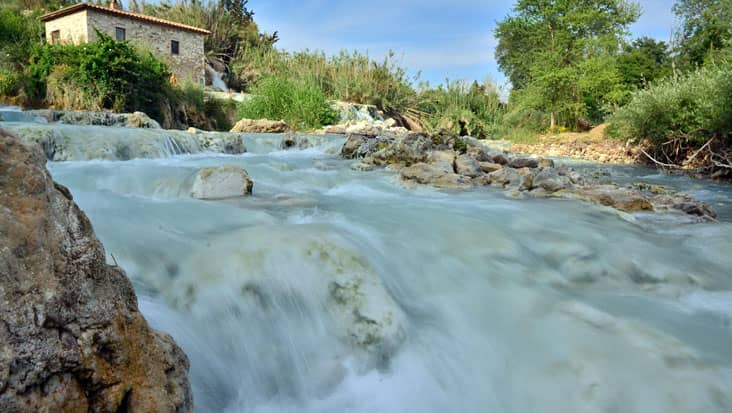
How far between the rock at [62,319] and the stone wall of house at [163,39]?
21420 mm

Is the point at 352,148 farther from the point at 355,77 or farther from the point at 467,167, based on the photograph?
the point at 355,77

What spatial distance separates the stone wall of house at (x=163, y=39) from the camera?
69.1ft

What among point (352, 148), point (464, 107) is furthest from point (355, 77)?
point (352, 148)

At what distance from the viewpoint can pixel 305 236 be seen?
7.73ft

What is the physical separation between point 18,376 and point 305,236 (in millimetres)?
1519

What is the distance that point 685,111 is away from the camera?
10375 millimetres

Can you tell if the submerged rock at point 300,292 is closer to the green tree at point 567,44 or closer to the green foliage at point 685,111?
the green foliage at point 685,111

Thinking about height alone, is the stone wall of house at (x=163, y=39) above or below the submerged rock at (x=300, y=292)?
above

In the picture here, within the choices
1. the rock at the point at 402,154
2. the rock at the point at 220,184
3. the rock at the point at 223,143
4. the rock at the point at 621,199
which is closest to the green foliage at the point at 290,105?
the rock at the point at 223,143

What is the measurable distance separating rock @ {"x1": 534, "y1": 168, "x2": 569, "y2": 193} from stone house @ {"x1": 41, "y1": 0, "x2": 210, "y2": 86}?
17588 mm

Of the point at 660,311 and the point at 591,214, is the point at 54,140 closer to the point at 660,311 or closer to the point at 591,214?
the point at 591,214

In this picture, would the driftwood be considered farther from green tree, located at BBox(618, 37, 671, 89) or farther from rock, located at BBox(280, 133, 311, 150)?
green tree, located at BBox(618, 37, 671, 89)

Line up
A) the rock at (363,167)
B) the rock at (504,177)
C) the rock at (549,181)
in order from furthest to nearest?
the rock at (363,167), the rock at (504,177), the rock at (549,181)

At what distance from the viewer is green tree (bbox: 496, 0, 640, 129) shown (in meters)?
19.4
